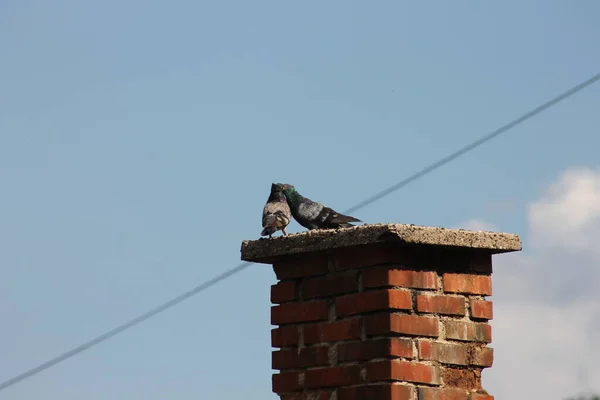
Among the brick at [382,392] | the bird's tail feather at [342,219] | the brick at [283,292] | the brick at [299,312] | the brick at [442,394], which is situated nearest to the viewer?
the brick at [382,392]

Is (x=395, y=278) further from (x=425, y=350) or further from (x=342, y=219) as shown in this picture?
(x=342, y=219)

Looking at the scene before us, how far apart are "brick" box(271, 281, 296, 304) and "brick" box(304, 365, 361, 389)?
33 centimetres

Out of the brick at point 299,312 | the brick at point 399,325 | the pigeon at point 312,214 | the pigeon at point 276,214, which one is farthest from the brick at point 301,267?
the pigeon at point 276,214

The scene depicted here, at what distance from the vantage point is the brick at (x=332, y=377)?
14.0 feet

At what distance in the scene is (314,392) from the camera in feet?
14.5

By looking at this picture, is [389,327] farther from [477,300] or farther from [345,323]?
[477,300]

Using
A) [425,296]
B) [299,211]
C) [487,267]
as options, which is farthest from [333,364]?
[299,211]

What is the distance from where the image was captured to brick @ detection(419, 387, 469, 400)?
4242 mm

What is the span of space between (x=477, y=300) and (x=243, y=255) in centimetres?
100

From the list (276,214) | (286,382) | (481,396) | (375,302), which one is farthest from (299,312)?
(276,214)

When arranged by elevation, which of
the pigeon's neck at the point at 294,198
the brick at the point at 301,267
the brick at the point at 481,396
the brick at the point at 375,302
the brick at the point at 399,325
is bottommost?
the brick at the point at 481,396

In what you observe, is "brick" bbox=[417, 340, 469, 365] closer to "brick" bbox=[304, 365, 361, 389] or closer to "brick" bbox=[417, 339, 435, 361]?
"brick" bbox=[417, 339, 435, 361]

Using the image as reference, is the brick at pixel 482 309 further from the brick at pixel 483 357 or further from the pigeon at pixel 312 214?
the pigeon at pixel 312 214

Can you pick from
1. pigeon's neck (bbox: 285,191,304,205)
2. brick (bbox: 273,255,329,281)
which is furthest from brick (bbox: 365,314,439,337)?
pigeon's neck (bbox: 285,191,304,205)
